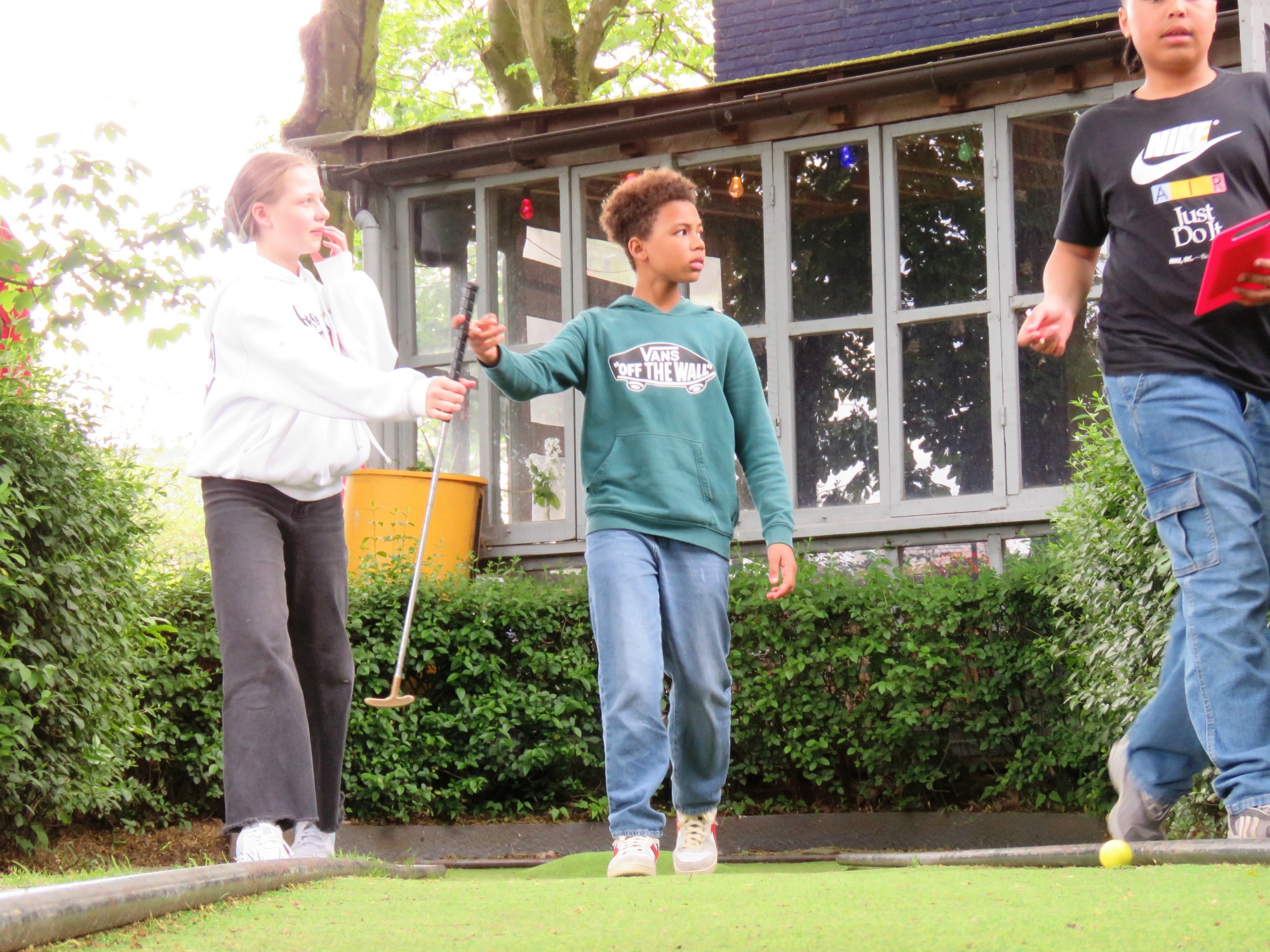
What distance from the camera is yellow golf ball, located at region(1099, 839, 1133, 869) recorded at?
3.40 m

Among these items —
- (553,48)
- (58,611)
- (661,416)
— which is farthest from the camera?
(553,48)

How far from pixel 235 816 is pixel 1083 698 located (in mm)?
4047

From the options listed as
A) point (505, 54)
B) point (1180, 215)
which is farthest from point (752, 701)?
point (505, 54)

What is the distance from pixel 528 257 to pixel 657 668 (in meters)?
7.68

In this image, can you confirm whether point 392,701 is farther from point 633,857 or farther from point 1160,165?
point 1160,165

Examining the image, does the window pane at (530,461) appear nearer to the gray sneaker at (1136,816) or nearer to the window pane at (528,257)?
the window pane at (528,257)

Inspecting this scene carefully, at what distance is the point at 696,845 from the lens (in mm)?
4711

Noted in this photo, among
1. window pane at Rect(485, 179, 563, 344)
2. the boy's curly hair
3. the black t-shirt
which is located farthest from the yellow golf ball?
window pane at Rect(485, 179, 563, 344)

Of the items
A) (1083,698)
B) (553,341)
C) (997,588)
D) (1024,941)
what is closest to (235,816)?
(553,341)

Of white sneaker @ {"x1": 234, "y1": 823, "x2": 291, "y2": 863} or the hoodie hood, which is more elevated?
the hoodie hood

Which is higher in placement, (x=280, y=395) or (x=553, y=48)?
(x=553, y=48)

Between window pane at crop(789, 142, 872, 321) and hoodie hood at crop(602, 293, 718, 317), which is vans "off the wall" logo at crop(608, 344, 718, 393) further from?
window pane at crop(789, 142, 872, 321)

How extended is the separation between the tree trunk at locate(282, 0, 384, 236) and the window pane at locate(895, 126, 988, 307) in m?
7.10

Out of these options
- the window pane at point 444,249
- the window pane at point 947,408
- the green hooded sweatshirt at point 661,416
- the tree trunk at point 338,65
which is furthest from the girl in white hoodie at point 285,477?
the tree trunk at point 338,65
